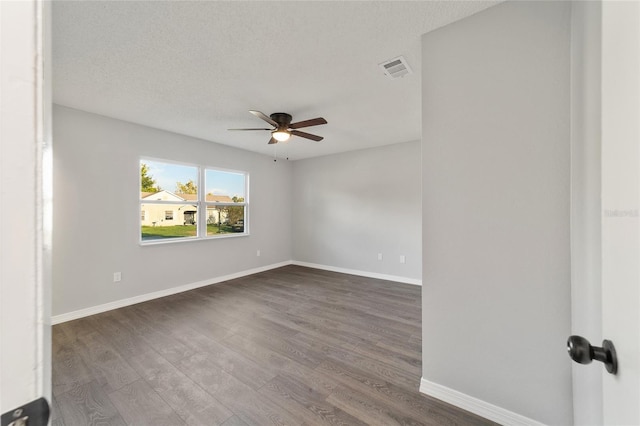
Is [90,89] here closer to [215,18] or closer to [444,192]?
[215,18]

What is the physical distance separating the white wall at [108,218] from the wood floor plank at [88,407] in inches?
65.6

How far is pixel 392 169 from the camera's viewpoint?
4598 millimetres

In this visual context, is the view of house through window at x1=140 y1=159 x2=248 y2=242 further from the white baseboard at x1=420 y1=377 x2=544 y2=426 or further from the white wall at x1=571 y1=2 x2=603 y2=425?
the white wall at x1=571 y1=2 x2=603 y2=425

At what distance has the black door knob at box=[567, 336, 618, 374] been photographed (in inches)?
22.6

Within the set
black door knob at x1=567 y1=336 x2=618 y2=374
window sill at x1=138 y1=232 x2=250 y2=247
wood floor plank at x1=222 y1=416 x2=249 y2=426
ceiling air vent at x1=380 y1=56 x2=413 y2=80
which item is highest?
ceiling air vent at x1=380 y1=56 x2=413 y2=80

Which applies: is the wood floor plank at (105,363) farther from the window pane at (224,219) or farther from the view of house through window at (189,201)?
the window pane at (224,219)

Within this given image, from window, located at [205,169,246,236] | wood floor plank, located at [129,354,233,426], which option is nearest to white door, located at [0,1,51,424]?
wood floor plank, located at [129,354,233,426]

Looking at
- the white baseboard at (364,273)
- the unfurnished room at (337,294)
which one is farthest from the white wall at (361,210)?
the unfurnished room at (337,294)

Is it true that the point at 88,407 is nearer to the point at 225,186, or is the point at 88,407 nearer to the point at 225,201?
the point at 225,201

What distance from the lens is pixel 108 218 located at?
10.5 ft

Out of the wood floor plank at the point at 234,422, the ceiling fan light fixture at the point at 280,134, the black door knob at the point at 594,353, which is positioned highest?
the ceiling fan light fixture at the point at 280,134
